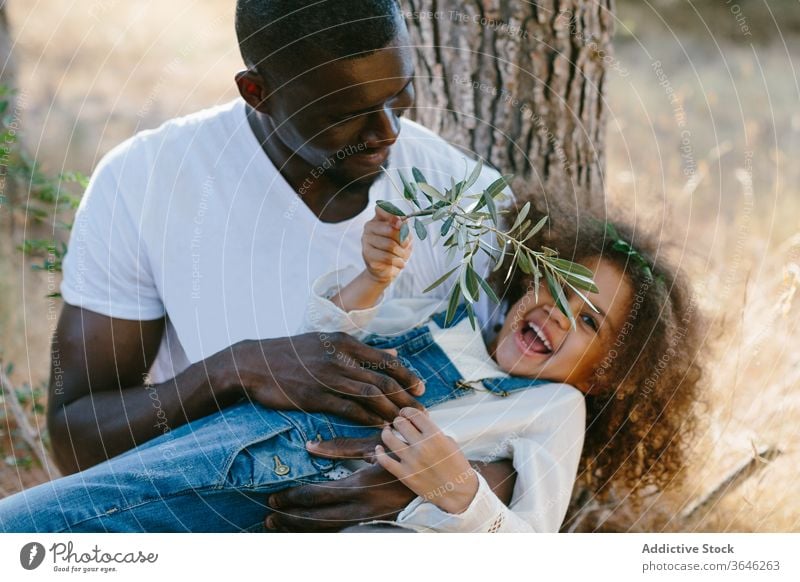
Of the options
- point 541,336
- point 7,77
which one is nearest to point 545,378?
point 541,336

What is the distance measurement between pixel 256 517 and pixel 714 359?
2.95ft

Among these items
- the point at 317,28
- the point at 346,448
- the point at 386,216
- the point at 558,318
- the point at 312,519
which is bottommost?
the point at 312,519

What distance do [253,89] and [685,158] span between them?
1868 millimetres

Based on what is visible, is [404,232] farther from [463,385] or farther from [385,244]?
[463,385]

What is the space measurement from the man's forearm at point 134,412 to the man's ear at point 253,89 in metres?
0.42

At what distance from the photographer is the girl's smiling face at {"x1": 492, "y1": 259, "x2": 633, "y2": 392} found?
4.89 ft

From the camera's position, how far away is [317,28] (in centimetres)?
140

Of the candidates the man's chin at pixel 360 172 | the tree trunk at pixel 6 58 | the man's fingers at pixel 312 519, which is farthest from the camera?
the tree trunk at pixel 6 58

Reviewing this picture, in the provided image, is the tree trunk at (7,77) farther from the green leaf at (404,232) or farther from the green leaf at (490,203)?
the green leaf at (490,203)

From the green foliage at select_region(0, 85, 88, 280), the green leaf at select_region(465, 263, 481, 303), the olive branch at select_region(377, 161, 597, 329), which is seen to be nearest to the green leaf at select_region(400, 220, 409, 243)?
the olive branch at select_region(377, 161, 597, 329)

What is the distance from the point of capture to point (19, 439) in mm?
2172

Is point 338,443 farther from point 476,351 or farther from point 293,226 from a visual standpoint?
point 293,226

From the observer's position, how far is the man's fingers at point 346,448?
1.40 metres

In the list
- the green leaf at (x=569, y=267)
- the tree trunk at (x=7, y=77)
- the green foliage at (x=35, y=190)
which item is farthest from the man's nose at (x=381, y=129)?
the tree trunk at (x=7, y=77)
